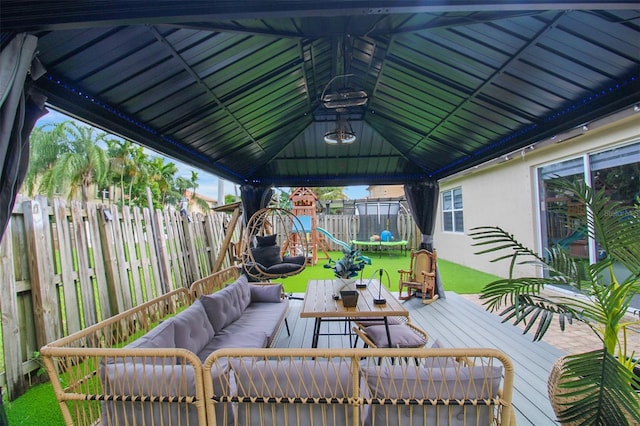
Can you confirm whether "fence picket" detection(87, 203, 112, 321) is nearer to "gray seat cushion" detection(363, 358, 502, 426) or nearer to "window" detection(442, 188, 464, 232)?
"gray seat cushion" detection(363, 358, 502, 426)

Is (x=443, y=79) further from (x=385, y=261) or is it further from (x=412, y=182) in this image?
(x=385, y=261)

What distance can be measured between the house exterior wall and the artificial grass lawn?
61cm

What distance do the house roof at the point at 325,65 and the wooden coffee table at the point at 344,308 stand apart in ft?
7.22

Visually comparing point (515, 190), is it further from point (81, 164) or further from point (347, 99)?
point (81, 164)

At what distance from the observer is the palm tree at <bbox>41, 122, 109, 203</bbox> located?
12.6m

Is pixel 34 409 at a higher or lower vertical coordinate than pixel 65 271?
lower

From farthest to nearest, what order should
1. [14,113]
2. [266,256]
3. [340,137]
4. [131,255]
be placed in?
[266,256] < [131,255] < [340,137] < [14,113]

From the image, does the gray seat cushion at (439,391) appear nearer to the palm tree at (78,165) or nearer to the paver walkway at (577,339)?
the paver walkway at (577,339)

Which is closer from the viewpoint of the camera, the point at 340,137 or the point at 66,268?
the point at 66,268

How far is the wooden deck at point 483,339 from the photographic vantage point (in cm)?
242

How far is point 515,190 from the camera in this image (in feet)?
20.9

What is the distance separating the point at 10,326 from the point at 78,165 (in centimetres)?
1347

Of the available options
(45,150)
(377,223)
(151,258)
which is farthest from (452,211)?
(45,150)

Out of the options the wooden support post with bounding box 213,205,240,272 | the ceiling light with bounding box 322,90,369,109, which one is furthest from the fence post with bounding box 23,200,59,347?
the ceiling light with bounding box 322,90,369,109
